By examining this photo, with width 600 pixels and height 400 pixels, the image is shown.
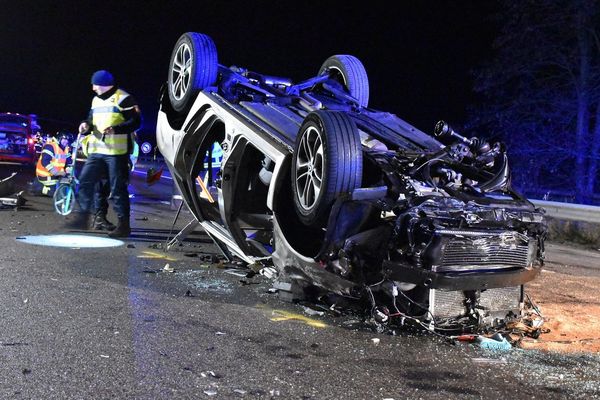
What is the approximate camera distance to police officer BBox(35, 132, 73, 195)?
34.1 ft

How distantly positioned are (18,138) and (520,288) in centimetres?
1554

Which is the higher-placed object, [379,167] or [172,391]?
[379,167]

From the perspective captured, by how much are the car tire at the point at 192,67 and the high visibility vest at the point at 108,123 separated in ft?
4.42

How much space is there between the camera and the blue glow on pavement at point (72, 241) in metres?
6.64

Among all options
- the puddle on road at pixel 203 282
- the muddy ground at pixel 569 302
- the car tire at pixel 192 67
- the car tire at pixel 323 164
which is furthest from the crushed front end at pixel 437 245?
the car tire at pixel 192 67

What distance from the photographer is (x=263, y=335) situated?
384cm

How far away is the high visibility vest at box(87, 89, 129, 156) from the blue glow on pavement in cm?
106

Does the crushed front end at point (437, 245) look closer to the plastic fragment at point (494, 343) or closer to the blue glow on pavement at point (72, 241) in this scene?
the plastic fragment at point (494, 343)

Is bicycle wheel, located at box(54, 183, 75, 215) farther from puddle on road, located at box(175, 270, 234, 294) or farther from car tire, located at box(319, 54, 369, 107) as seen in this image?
car tire, located at box(319, 54, 369, 107)

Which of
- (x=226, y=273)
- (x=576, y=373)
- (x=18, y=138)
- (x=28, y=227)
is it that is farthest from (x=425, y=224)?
(x=18, y=138)

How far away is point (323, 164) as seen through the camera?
4.01 metres

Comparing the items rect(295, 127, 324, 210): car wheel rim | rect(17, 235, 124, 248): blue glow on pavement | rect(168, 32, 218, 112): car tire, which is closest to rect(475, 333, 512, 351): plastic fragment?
rect(295, 127, 324, 210): car wheel rim

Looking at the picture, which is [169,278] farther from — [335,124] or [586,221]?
[586,221]

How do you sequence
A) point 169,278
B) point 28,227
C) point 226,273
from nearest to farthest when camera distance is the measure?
point 169,278, point 226,273, point 28,227
